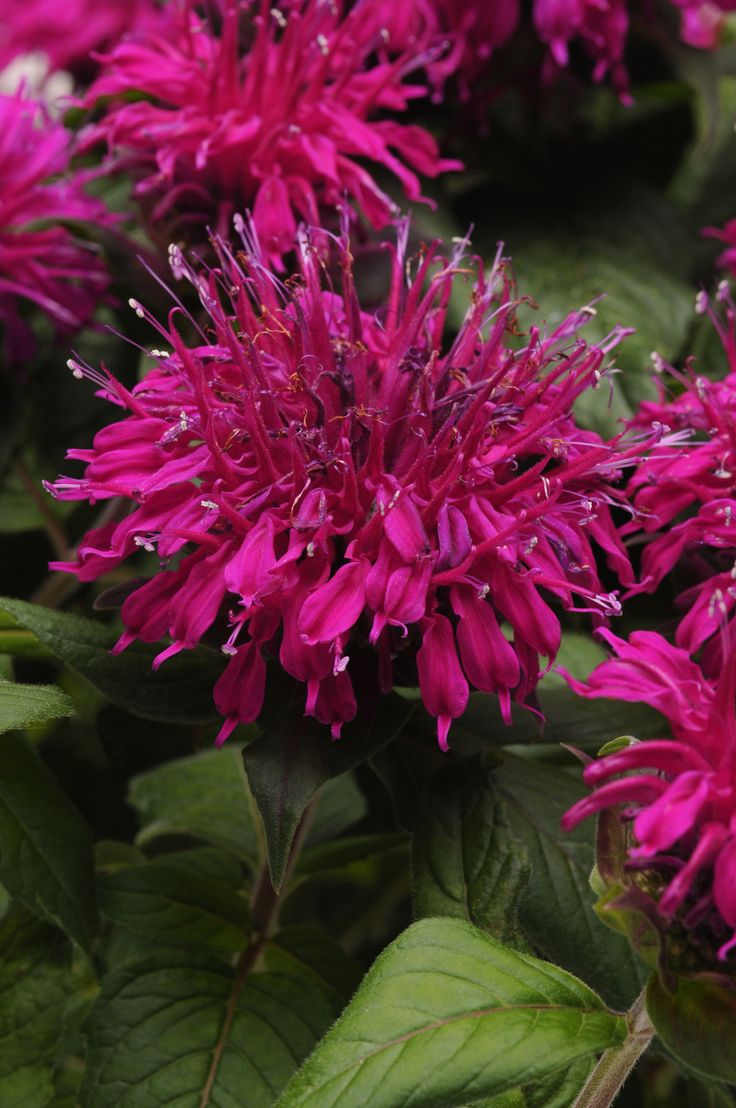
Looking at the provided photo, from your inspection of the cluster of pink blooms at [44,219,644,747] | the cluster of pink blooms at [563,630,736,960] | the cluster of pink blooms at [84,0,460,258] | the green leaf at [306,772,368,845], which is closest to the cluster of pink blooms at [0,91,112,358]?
the cluster of pink blooms at [84,0,460,258]

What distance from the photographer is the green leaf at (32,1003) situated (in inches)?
22.9

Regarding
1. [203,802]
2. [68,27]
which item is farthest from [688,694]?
[68,27]

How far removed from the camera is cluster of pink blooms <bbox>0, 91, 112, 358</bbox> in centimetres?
73

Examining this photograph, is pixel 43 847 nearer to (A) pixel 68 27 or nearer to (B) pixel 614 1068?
(B) pixel 614 1068

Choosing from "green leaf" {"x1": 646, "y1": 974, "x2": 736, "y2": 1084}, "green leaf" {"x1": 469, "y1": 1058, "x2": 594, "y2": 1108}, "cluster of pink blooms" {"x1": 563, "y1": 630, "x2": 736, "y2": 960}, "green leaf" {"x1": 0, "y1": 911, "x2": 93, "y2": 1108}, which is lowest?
"green leaf" {"x1": 0, "y1": 911, "x2": 93, "y2": 1108}

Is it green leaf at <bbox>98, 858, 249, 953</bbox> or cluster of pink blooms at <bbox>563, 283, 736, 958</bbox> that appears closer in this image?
cluster of pink blooms at <bbox>563, 283, 736, 958</bbox>

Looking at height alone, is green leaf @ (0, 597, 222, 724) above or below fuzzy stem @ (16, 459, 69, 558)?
above

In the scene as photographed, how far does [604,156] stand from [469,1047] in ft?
2.15

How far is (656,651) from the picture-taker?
17.8 inches

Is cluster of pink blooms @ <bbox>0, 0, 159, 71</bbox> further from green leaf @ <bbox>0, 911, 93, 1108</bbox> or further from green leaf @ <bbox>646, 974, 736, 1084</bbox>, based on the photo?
green leaf @ <bbox>646, 974, 736, 1084</bbox>

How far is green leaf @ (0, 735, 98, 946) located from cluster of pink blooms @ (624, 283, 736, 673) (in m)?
0.27

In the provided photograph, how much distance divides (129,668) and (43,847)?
9cm

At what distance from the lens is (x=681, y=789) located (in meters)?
0.39

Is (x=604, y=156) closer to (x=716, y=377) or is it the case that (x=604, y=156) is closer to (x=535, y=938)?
(x=716, y=377)
